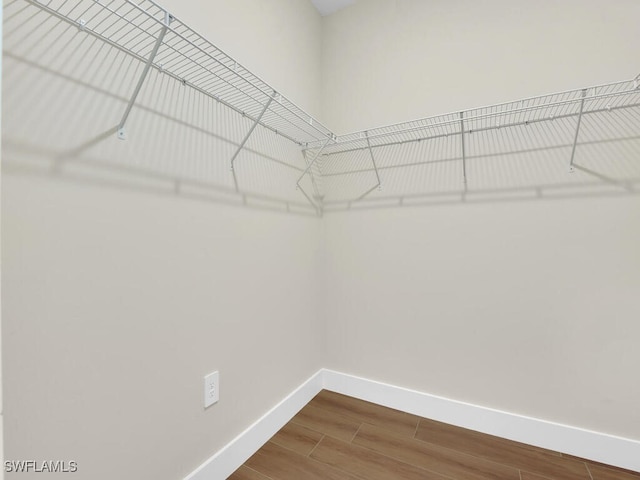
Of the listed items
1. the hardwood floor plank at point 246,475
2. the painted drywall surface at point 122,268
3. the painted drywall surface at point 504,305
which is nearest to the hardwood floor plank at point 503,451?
the painted drywall surface at point 504,305

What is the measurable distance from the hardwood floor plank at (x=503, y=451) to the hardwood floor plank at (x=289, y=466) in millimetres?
476

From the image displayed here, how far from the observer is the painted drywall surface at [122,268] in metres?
0.69

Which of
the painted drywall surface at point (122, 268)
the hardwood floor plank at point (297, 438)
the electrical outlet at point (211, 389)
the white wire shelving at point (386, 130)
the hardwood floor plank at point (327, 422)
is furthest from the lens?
the hardwood floor plank at point (327, 422)

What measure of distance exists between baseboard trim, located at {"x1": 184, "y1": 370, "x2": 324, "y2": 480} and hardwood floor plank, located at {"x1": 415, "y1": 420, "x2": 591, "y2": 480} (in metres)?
0.62

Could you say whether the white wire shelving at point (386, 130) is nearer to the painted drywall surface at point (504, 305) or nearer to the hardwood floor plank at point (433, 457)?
the painted drywall surface at point (504, 305)

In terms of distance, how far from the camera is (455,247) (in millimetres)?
1511

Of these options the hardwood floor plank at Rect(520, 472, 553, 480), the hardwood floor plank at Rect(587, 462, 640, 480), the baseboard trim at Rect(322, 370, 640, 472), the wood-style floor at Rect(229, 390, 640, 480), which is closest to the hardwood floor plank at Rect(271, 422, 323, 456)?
the wood-style floor at Rect(229, 390, 640, 480)

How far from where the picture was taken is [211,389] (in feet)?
3.71

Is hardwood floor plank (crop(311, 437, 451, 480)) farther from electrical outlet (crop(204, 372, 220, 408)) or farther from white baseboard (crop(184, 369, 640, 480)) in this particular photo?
electrical outlet (crop(204, 372, 220, 408))

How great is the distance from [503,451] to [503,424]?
0.12 metres

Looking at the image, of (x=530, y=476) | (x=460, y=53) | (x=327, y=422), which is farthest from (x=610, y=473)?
(x=460, y=53)

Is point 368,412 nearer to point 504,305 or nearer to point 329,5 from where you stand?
point 504,305

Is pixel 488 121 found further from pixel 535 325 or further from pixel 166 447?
pixel 166 447

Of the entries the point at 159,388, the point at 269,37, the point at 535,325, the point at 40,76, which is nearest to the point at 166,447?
the point at 159,388
